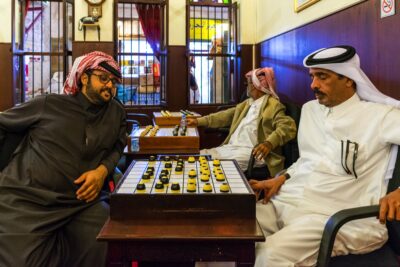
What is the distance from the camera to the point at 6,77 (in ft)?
16.2

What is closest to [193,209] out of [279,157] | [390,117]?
[390,117]

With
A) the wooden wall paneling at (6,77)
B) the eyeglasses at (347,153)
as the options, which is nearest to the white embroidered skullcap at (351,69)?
the eyeglasses at (347,153)

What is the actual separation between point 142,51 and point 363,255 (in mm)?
4255

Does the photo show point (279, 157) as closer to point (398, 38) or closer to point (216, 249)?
point (398, 38)

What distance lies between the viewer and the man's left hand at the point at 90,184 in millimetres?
1878

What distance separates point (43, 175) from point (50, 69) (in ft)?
12.0

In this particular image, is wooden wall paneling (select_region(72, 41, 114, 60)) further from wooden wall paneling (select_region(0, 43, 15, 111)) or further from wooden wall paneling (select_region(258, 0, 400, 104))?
wooden wall paneling (select_region(258, 0, 400, 104))

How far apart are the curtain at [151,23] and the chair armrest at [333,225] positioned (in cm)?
421

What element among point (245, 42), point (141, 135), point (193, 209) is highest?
point (245, 42)

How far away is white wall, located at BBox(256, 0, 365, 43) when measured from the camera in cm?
287

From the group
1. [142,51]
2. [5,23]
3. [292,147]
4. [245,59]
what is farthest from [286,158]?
[5,23]

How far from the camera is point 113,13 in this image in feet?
16.4

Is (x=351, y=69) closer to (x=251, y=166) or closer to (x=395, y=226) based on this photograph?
(x=395, y=226)

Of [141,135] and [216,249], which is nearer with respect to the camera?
[216,249]
